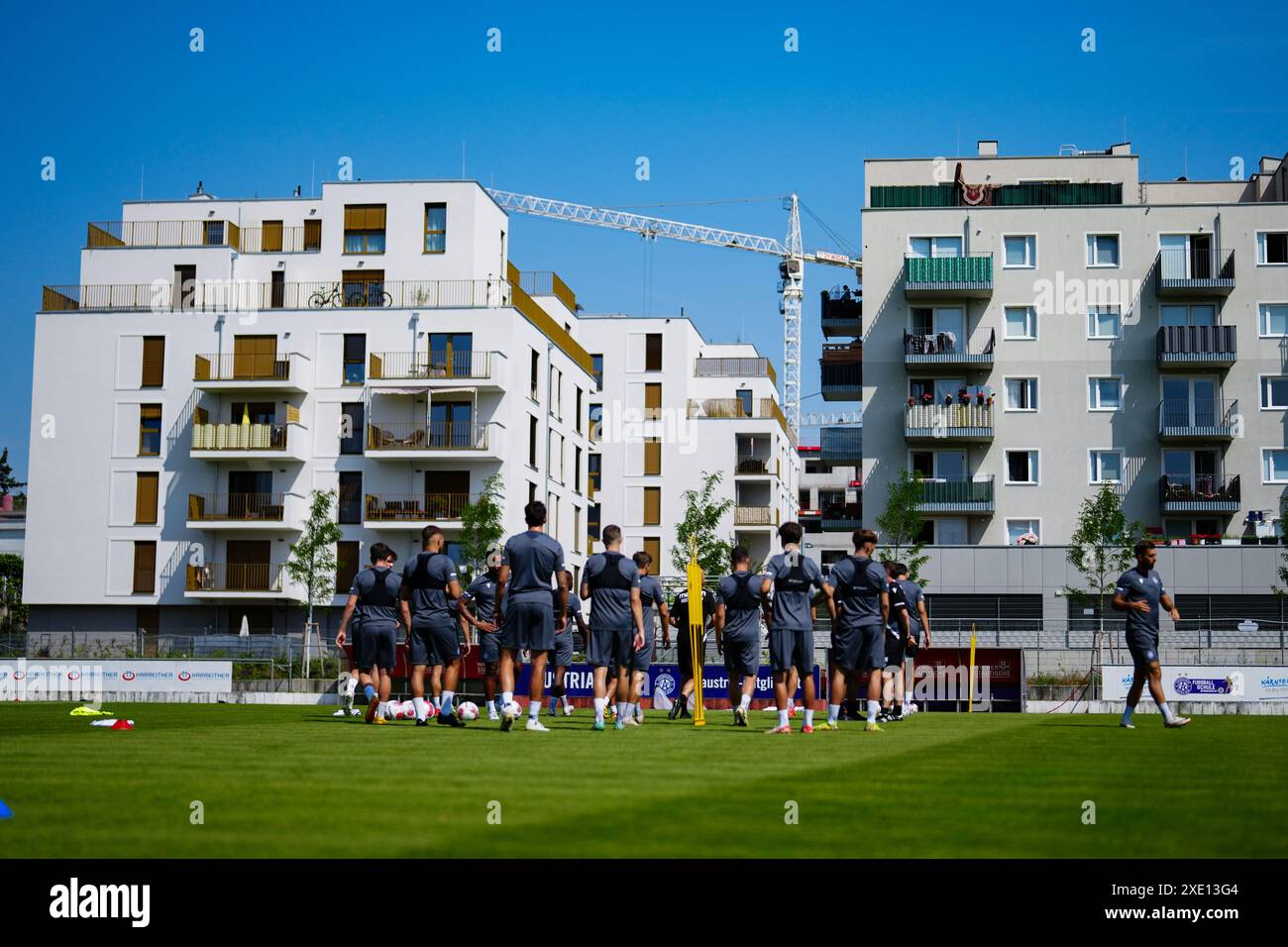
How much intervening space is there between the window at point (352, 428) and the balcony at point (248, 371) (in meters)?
2.20

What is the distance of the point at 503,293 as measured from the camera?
2589 inches

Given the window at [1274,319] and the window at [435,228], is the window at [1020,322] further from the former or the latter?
the window at [435,228]

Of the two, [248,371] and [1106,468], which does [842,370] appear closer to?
[1106,468]

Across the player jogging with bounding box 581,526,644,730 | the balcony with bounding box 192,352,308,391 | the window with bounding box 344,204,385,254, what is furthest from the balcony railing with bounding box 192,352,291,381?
the player jogging with bounding box 581,526,644,730

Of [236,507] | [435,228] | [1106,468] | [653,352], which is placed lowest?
[236,507]

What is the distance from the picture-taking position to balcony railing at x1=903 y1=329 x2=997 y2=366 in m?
62.6

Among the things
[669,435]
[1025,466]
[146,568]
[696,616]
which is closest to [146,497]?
[146,568]

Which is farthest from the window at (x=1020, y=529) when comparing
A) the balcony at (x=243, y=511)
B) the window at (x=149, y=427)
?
the window at (x=149, y=427)

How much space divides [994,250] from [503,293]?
21.5 meters

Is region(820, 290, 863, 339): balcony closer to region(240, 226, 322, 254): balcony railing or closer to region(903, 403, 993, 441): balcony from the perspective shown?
region(903, 403, 993, 441): balcony

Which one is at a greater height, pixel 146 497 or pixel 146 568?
pixel 146 497

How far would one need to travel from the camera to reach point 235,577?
63.4 meters

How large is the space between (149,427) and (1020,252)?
3902 cm
